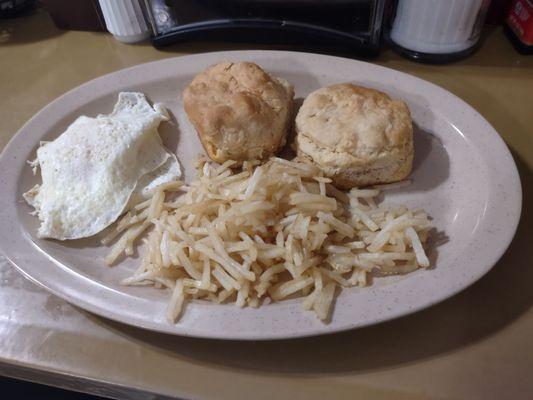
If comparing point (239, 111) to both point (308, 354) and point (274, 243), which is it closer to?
point (274, 243)

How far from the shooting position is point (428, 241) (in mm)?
995

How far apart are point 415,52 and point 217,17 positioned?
69 cm

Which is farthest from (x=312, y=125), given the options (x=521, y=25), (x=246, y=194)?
(x=521, y=25)

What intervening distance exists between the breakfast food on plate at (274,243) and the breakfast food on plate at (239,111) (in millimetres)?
108

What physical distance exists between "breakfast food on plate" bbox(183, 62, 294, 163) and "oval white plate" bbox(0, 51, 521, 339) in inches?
5.9

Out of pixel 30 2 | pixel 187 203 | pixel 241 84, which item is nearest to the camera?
pixel 187 203

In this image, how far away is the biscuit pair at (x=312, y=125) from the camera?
105 cm

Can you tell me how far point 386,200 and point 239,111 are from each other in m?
0.43

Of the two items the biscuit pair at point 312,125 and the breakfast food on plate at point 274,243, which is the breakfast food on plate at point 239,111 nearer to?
the biscuit pair at point 312,125

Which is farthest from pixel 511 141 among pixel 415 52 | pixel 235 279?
Answer: pixel 235 279

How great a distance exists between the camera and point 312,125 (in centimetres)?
110

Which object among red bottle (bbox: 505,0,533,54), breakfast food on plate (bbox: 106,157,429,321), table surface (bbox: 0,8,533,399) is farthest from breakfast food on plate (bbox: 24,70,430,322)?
red bottle (bbox: 505,0,533,54)

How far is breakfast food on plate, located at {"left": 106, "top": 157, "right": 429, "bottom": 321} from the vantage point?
0.91 m

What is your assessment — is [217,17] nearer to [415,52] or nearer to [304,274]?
[415,52]
